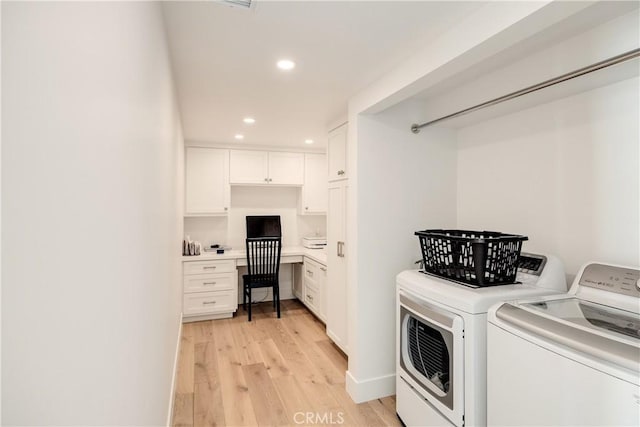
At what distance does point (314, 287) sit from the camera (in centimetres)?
395

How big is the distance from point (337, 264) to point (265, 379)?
44.8 inches

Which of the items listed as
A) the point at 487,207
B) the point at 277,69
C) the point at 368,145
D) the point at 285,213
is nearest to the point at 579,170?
the point at 487,207

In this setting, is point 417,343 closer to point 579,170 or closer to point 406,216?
point 406,216

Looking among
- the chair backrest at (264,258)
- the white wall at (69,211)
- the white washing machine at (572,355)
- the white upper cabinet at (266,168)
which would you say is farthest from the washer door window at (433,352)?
the white upper cabinet at (266,168)

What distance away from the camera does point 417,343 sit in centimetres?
192

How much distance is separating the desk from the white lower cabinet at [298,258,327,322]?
0.12 meters

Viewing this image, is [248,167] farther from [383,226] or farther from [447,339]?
[447,339]

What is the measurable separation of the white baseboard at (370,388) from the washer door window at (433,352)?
423mm

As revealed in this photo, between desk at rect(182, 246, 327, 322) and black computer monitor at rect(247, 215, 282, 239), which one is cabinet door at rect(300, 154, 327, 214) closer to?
black computer monitor at rect(247, 215, 282, 239)

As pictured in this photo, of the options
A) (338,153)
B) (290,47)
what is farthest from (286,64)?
(338,153)

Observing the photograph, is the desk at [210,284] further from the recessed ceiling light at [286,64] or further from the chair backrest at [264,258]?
the recessed ceiling light at [286,64]

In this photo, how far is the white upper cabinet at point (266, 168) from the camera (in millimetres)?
4340

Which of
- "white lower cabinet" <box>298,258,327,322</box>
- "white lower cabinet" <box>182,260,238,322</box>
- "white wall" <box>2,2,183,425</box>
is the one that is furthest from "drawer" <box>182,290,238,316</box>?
"white wall" <box>2,2,183,425</box>

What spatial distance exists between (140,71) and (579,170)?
2162 millimetres
